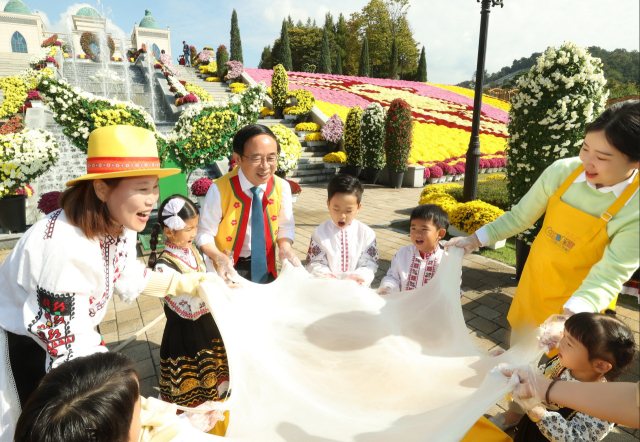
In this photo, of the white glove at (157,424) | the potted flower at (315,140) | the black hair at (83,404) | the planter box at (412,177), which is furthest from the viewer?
the potted flower at (315,140)

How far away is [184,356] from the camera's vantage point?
2521mm

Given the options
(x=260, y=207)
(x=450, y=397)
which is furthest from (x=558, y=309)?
(x=260, y=207)

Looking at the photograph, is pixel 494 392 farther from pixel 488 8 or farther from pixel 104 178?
pixel 488 8

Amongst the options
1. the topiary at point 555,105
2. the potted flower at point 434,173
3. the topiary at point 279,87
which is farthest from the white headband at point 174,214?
the topiary at point 279,87

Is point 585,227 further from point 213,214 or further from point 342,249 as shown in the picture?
point 213,214

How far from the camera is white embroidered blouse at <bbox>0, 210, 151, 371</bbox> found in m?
1.38

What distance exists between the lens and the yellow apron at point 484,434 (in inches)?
83.0

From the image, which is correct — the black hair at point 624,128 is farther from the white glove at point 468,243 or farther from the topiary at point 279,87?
the topiary at point 279,87

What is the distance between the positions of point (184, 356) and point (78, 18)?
53.2 meters

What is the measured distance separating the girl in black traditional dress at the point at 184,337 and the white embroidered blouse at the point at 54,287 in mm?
943

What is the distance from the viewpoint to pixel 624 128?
1592mm

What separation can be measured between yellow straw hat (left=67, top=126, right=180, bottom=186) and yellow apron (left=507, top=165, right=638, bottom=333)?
2.16 meters

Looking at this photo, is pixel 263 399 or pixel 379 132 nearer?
pixel 263 399

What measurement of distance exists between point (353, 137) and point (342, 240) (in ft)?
35.8
